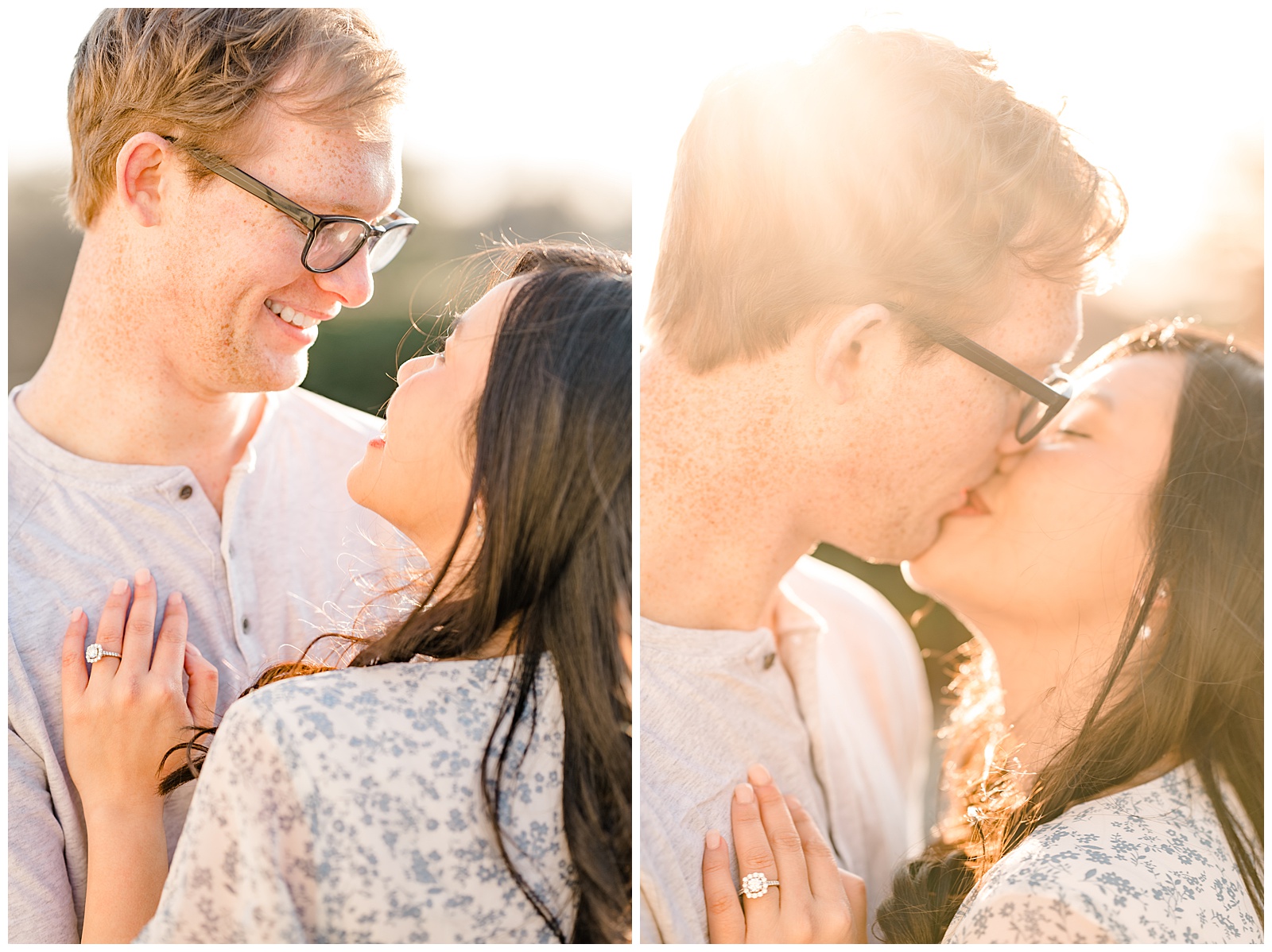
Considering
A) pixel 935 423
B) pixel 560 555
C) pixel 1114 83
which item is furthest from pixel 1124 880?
pixel 1114 83

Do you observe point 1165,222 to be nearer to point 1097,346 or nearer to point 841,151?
point 1097,346

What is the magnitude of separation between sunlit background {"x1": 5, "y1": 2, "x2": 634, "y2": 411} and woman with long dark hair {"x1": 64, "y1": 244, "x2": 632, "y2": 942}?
0.34 feet

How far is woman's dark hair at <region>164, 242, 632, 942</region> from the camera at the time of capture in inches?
62.3

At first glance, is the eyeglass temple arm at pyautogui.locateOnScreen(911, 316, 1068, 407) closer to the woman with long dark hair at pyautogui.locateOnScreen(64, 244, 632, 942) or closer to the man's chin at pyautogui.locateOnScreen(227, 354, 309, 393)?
the woman with long dark hair at pyautogui.locateOnScreen(64, 244, 632, 942)

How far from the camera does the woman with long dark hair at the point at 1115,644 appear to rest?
169cm

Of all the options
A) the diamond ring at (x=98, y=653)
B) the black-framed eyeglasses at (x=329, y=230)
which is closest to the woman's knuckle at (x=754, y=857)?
the diamond ring at (x=98, y=653)

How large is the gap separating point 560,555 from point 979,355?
83 centimetres

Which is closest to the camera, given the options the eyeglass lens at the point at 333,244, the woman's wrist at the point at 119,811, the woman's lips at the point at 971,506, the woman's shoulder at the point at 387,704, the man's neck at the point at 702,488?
the woman's shoulder at the point at 387,704

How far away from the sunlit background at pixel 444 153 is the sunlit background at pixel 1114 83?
8cm

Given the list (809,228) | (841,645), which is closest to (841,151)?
(809,228)

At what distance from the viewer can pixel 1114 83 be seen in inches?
70.4

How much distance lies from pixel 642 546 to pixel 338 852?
0.70 m

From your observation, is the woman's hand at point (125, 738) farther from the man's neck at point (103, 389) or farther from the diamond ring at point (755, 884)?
the diamond ring at point (755, 884)

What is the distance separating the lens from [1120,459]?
1821mm
